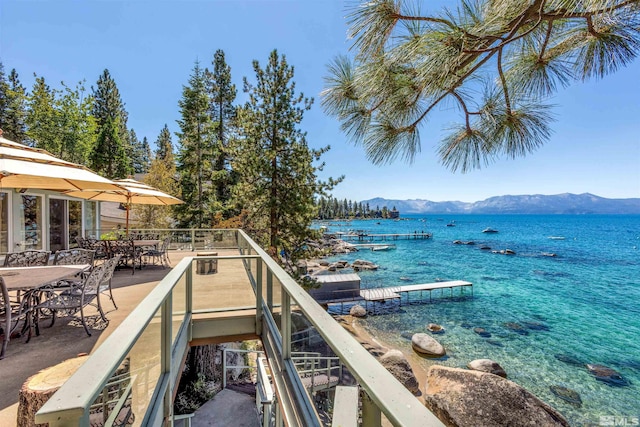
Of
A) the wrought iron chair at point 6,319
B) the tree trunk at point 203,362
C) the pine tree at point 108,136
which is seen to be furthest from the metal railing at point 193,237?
the pine tree at point 108,136

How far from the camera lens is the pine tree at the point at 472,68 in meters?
2.00

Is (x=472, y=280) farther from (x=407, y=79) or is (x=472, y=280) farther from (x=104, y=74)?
(x=104, y=74)

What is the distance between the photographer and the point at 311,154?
474 inches

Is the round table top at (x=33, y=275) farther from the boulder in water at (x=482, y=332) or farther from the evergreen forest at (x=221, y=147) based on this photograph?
the boulder in water at (x=482, y=332)

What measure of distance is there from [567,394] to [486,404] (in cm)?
609

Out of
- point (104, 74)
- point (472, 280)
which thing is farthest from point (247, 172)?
point (104, 74)

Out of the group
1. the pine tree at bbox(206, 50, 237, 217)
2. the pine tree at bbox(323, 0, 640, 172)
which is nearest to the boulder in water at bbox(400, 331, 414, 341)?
the pine tree at bbox(323, 0, 640, 172)

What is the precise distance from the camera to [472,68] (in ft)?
7.75

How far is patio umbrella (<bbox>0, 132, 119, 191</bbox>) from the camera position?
152 inches

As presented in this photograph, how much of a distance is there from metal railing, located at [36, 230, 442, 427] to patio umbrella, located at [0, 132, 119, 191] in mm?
2699

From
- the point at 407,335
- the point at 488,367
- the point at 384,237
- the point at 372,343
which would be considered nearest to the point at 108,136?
the point at 372,343

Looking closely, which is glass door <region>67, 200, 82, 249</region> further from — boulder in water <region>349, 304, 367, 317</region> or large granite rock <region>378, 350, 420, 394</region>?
boulder in water <region>349, 304, 367, 317</region>

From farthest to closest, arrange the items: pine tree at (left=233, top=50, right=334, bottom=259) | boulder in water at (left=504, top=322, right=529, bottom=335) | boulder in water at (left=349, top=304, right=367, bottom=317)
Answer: boulder in water at (left=349, top=304, right=367, bottom=317) → boulder in water at (left=504, top=322, right=529, bottom=335) → pine tree at (left=233, top=50, right=334, bottom=259)

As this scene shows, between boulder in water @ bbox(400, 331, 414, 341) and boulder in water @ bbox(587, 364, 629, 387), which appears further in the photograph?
boulder in water @ bbox(400, 331, 414, 341)
